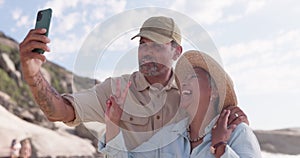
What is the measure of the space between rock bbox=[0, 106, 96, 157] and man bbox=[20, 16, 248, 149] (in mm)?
13033

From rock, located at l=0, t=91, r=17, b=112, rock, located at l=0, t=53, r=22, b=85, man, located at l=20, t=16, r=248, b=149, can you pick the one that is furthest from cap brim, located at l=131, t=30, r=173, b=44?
rock, located at l=0, t=53, r=22, b=85

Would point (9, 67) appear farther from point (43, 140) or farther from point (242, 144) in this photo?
point (242, 144)

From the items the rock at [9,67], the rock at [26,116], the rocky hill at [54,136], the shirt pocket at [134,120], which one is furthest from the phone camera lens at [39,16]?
the rock at [9,67]

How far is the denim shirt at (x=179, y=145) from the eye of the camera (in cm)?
238

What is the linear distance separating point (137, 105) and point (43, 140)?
14.6 metres

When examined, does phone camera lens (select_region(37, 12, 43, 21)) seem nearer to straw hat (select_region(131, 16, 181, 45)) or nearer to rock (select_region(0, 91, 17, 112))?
straw hat (select_region(131, 16, 181, 45))

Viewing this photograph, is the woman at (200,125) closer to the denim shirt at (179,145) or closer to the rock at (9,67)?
the denim shirt at (179,145)

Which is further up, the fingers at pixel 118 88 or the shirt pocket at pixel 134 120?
the fingers at pixel 118 88

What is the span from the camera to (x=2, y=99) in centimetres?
2188

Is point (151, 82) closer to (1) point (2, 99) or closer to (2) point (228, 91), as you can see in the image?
(2) point (228, 91)

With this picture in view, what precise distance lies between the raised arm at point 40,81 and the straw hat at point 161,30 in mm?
517

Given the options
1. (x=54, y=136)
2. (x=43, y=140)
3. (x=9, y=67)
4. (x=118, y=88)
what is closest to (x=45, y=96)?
(x=118, y=88)

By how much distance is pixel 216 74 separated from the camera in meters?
2.60

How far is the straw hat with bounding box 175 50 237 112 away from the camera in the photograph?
8.52 feet
